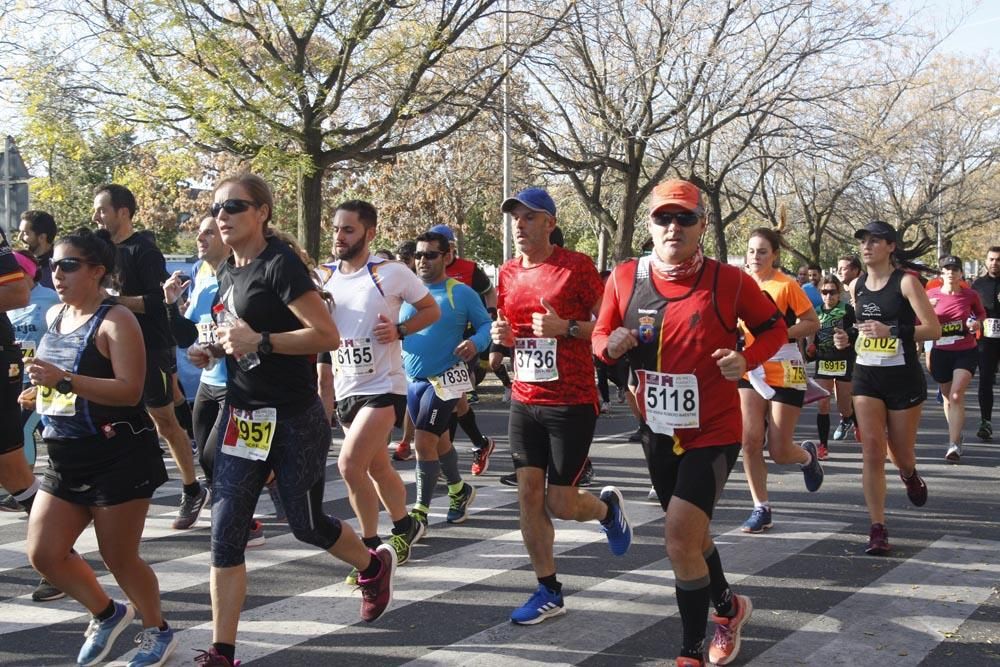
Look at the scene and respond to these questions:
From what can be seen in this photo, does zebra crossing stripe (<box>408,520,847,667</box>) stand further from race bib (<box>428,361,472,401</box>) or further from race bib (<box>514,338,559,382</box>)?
race bib (<box>428,361,472,401</box>)

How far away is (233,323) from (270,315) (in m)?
0.16

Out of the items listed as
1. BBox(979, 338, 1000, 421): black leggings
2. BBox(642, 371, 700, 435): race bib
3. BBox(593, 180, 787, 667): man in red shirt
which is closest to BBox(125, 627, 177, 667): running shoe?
BBox(593, 180, 787, 667): man in red shirt

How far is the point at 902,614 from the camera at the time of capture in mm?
5359

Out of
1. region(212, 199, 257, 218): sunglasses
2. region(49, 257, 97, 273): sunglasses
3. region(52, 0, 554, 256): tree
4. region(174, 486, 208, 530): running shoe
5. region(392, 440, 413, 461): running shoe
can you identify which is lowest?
region(174, 486, 208, 530): running shoe

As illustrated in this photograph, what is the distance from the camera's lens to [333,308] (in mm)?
5973

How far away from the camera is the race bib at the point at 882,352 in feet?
22.0

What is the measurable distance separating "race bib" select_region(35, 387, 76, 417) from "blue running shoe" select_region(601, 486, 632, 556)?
2.85 meters

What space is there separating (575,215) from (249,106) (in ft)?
94.8

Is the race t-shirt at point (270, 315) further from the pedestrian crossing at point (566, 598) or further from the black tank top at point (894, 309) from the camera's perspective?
the black tank top at point (894, 309)

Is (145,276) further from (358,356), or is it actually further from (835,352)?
(835,352)

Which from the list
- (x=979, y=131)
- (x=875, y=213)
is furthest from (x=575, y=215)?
(x=979, y=131)

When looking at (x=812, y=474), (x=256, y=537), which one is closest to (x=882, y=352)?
(x=812, y=474)

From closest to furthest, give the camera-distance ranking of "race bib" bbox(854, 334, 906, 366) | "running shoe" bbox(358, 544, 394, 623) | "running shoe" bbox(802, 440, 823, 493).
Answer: "running shoe" bbox(358, 544, 394, 623), "race bib" bbox(854, 334, 906, 366), "running shoe" bbox(802, 440, 823, 493)

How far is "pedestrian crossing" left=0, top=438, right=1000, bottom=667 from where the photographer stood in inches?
190
